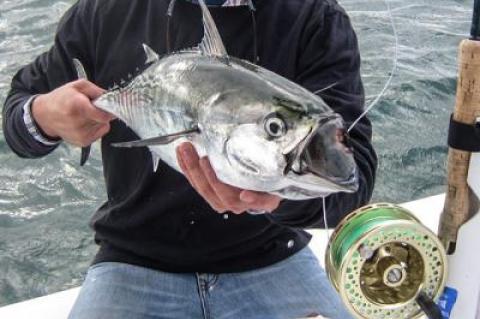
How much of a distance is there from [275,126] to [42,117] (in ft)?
2.91

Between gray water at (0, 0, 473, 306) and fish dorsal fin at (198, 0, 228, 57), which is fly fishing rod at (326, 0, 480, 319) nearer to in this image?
fish dorsal fin at (198, 0, 228, 57)

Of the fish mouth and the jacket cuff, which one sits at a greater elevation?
the fish mouth

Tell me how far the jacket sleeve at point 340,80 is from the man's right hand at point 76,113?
54 centimetres

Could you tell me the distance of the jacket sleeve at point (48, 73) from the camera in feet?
6.36

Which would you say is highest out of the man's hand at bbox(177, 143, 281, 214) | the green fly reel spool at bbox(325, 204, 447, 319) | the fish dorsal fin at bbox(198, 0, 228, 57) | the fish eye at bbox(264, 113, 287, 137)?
the fish dorsal fin at bbox(198, 0, 228, 57)

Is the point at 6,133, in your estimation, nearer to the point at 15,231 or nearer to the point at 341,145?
the point at 341,145

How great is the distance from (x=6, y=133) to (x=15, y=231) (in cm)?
186

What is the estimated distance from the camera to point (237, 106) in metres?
1.20

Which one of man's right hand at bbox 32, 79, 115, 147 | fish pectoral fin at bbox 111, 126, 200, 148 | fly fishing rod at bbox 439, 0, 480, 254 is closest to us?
fish pectoral fin at bbox 111, 126, 200, 148

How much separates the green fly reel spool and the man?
1.20ft

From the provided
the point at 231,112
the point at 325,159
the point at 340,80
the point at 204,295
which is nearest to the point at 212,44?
the point at 231,112

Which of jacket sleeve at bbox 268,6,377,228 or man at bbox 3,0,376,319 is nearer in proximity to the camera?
jacket sleeve at bbox 268,6,377,228

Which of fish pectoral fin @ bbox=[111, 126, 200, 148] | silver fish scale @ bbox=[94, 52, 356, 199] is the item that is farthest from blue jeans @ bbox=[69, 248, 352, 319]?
fish pectoral fin @ bbox=[111, 126, 200, 148]

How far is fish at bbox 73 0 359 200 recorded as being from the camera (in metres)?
1.11
